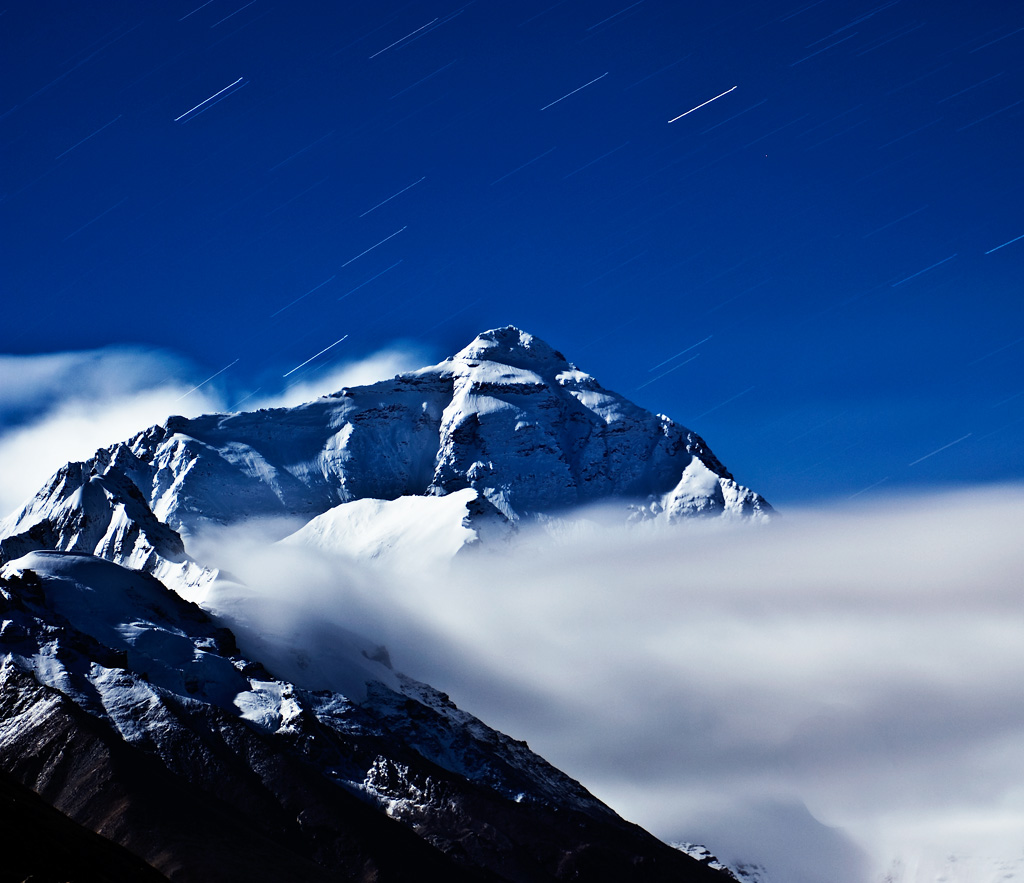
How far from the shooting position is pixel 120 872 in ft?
646

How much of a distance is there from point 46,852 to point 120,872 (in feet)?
38.6

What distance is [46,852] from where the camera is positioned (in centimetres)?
19150
